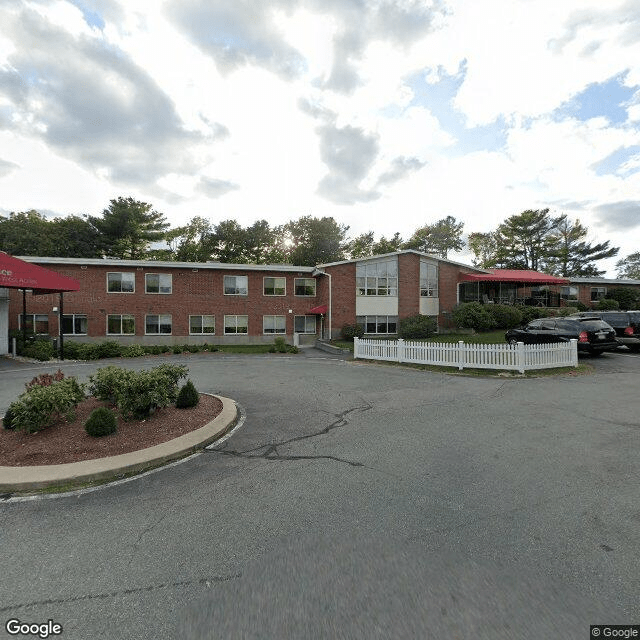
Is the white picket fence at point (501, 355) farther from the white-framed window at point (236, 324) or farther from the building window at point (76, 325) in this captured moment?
the building window at point (76, 325)

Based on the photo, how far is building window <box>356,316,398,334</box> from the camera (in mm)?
27844

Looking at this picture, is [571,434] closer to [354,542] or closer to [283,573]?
[354,542]

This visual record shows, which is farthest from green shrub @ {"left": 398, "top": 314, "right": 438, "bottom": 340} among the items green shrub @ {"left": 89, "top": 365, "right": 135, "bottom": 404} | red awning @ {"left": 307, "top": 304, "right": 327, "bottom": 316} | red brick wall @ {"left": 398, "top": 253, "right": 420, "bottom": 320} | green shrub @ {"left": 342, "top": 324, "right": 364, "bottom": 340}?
green shrub @ {"left": 89, "top": 365, "right": 135, "bottom": 404}

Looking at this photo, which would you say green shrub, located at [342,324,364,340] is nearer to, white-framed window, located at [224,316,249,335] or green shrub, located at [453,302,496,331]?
white-framed window, located at [224,316,249,335]

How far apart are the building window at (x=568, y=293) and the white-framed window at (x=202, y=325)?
1395 inches

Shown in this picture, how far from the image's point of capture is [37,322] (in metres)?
23.8

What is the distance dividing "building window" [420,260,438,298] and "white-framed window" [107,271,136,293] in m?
23.2

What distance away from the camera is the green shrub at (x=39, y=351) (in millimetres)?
17984

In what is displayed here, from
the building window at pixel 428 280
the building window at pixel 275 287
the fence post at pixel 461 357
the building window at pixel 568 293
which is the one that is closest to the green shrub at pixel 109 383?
the fence post at pixel 461 357

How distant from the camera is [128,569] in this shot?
272cm

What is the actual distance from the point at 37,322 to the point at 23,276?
9.57 m

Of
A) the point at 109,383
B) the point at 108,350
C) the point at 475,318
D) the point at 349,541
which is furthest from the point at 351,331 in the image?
the point at 349,541

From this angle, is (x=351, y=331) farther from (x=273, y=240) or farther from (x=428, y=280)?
(x=273, y=240)

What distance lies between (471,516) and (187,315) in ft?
84.6
